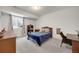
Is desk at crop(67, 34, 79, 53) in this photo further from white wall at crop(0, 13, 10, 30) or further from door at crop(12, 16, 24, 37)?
white wall at crop(0, 13, 10, 30)

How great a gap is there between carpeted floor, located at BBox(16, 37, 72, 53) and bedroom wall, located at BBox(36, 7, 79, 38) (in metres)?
0.24

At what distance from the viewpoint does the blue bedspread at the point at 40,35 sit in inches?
97.3

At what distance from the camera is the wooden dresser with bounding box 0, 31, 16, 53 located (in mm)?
2096

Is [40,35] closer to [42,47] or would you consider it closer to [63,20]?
[42,47]

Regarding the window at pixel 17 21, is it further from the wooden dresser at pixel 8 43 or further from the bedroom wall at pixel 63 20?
the bedroom wall at pixel 63 20

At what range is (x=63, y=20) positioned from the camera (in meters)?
2.47

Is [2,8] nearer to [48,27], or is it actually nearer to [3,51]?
[3,51]

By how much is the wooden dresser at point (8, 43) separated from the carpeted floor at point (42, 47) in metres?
0.11

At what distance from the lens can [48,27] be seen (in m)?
2.57

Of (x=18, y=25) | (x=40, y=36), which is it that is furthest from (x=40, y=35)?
(x=18, y=25)

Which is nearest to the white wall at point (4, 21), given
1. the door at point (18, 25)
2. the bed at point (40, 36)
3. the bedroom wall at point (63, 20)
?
the door at point (18, 25)

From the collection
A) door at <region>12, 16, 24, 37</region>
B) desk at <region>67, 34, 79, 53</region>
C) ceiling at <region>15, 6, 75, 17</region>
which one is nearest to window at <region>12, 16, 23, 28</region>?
door at <region>12, 16, 24, 37</region>
